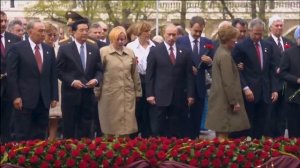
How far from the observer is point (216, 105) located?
12.6 meters

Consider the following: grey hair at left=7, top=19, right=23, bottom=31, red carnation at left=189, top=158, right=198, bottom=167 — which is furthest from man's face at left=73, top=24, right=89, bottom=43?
red carnation at left=189, top=158, right=198, bottom=167

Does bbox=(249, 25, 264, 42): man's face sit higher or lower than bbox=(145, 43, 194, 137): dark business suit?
higher

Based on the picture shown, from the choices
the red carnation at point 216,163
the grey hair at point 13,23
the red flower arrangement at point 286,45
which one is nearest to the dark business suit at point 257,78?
the red flower arrangement at point 286,45

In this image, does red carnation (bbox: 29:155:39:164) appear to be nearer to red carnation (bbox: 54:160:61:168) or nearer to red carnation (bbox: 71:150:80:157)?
red carnation (bbox: 54:160:61:168)

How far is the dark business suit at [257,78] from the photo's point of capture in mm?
13555

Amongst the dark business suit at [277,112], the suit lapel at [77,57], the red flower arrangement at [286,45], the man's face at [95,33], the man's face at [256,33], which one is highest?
the man's face at [256,33]

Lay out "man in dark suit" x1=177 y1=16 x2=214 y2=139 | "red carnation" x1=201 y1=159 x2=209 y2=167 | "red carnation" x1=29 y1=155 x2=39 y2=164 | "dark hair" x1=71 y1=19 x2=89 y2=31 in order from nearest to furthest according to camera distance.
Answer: "red carnation" x1=29 y1=155 x2=39 y2=164 < "red carnation" x1=201 y1=159 x2=209 y2=167 < "dark hair" x1=71 y1=19 x2=89 y2=31 < "man in dark suit" x1=177 y1=16 x2=214 y2=139

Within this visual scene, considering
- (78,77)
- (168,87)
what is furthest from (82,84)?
(168,87)

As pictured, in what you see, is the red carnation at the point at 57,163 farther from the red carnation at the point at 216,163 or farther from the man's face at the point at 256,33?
the man's face at the point at 256,33

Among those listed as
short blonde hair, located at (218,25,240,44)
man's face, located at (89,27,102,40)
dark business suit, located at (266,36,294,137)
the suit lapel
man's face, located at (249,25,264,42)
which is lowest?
dark business suit, located at (266,36,294,137)

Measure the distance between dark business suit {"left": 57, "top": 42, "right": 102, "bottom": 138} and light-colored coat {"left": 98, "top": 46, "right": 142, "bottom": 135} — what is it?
165mm

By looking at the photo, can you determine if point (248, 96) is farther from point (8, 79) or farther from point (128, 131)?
point (8, 79)

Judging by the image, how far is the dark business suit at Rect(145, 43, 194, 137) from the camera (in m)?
13.5

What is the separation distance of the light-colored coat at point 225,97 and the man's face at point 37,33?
240cm
